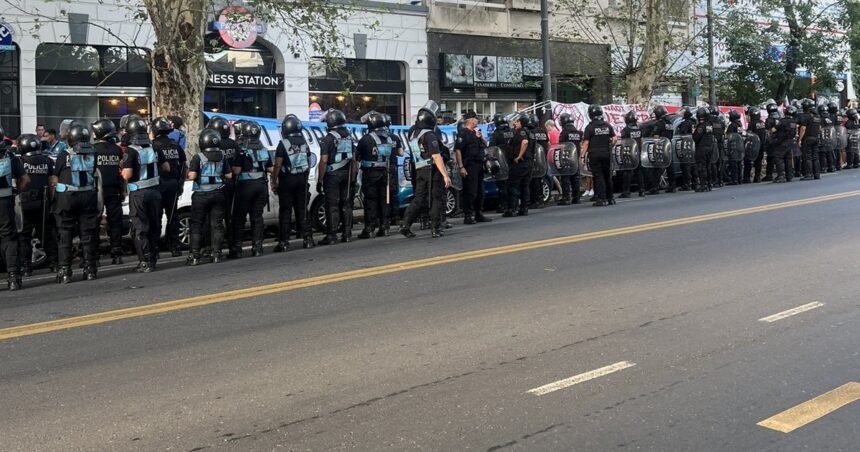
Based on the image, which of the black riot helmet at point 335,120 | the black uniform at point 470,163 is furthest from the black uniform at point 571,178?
the black riot helmet at point 335,120

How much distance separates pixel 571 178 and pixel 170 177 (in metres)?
8.88

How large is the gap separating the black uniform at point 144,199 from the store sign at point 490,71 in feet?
52.6

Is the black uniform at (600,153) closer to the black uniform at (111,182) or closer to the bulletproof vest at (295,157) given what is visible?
the bulletproof vest at (295,157)

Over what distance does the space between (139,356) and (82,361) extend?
0.38m

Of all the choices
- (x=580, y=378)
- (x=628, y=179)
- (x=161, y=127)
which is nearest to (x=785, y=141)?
(x=628, y=179)

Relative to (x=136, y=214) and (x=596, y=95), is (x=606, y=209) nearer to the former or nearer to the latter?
(x=136, y=214)

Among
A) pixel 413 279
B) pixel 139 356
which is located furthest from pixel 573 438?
pixel 413 279

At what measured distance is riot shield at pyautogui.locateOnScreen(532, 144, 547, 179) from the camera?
1605 cm

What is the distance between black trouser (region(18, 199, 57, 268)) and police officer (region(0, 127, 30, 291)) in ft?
2.54

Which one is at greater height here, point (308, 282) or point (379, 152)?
point (379, 152)

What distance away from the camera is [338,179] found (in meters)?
12.3

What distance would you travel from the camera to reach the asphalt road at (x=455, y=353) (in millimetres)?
4426

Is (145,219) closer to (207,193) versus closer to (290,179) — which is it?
(207,193)

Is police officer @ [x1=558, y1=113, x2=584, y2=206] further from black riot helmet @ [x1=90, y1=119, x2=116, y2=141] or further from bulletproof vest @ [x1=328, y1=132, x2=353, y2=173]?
black riot helmet @ [x1=90, y1=119, x2=116, y2=141]
